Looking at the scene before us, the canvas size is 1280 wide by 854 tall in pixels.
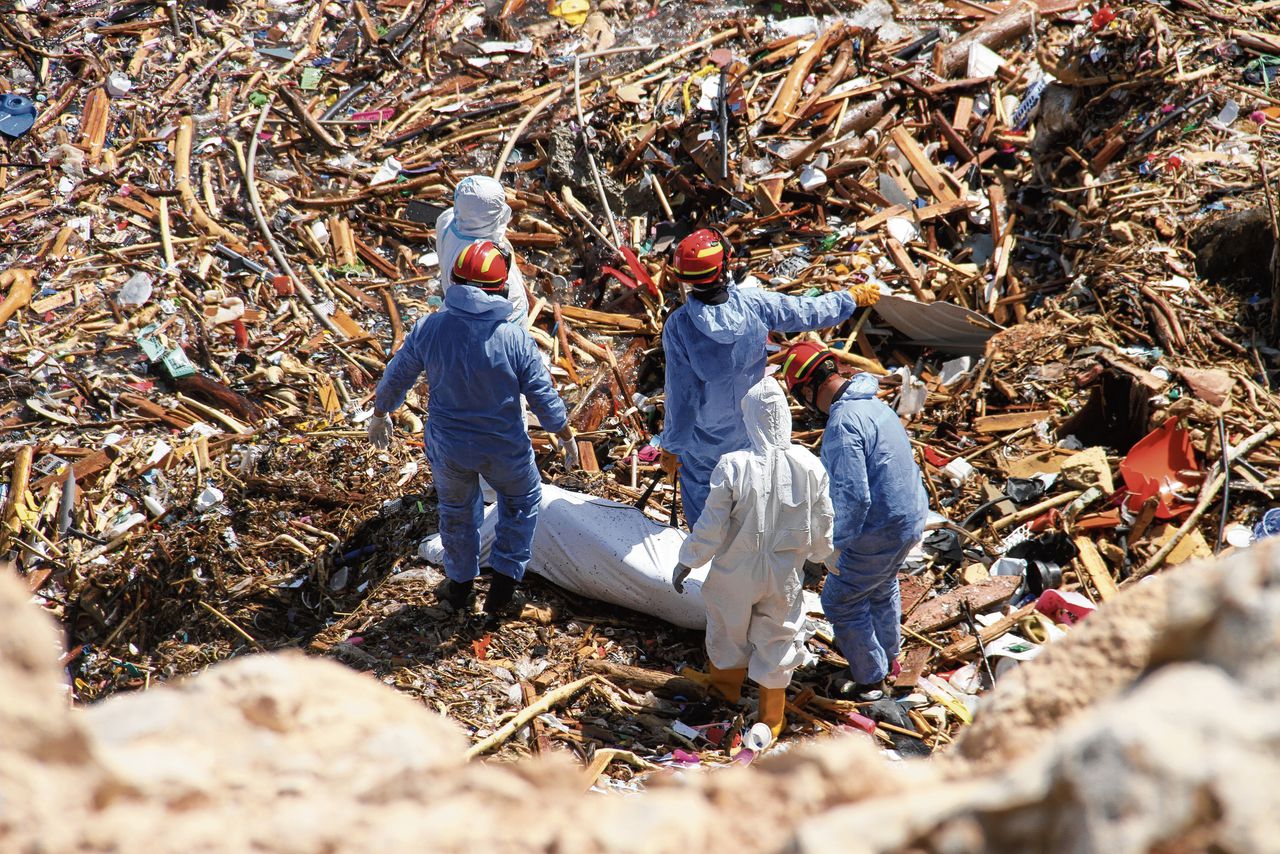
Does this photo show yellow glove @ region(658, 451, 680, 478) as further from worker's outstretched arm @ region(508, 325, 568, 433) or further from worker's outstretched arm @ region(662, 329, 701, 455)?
worker's outstretched arm @ region(508, 325, 568, 433)

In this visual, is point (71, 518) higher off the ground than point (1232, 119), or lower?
lower

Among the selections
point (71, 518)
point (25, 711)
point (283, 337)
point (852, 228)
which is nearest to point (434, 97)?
point (283, 337)

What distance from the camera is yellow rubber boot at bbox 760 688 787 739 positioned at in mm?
4852

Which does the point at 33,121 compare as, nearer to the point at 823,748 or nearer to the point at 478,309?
the point at 478,309

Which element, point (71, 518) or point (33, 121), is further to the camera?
point (33, 121)

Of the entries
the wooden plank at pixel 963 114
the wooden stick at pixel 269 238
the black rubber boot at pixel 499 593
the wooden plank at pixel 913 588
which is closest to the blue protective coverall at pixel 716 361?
the black rubber boot at pixel 499 593

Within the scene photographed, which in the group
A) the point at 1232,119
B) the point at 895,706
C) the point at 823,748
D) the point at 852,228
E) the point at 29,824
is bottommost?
the point at 895,706

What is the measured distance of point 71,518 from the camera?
6.16 meters

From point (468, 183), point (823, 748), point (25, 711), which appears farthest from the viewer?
point (468, 183)

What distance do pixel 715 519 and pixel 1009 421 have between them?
3293 mm

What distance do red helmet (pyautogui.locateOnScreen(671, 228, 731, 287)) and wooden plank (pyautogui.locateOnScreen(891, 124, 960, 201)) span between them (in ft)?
14.4

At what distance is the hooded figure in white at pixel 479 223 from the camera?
5.60 meters

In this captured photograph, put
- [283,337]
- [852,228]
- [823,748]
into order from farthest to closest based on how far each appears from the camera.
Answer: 1. [852,228]
2. [283,337]
3. [823,748]

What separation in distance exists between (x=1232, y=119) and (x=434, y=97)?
7349mm
